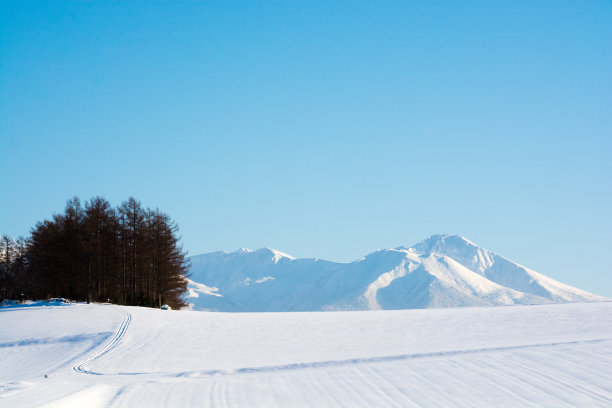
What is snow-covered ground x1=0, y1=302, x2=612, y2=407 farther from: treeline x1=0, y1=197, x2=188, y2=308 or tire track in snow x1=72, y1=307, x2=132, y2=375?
treeline x1=0, y1=197, x2=188, y2=308

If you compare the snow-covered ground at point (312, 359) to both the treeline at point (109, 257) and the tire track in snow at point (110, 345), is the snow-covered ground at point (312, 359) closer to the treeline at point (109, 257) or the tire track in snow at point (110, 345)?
the tire track in snow at point (110, 345)

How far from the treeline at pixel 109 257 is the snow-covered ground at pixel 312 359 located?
44.0 feet

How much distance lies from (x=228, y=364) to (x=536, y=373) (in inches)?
411

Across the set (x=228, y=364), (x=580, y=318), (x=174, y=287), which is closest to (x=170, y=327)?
(x=228, y=364)

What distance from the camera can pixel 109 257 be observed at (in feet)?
170

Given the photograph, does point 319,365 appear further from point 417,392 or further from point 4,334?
point 4,334

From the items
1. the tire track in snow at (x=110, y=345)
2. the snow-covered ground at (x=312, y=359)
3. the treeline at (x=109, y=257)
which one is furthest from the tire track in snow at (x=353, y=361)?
the treeline at (x=109, y=257)

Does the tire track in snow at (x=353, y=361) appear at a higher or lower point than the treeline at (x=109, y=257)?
lower

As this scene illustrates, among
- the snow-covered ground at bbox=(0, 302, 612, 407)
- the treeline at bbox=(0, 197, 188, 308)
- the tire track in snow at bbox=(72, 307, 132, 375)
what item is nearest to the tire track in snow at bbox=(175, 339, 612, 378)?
the snow-covered ground at bbox=(0, 302, 612, 407)

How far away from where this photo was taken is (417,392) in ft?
51.4

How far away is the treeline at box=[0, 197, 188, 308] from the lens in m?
49.1

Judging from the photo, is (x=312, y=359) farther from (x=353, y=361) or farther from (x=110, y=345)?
(x=110, y=345)

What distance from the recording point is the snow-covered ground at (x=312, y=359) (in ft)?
50.4

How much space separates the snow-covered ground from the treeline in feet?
44.0
